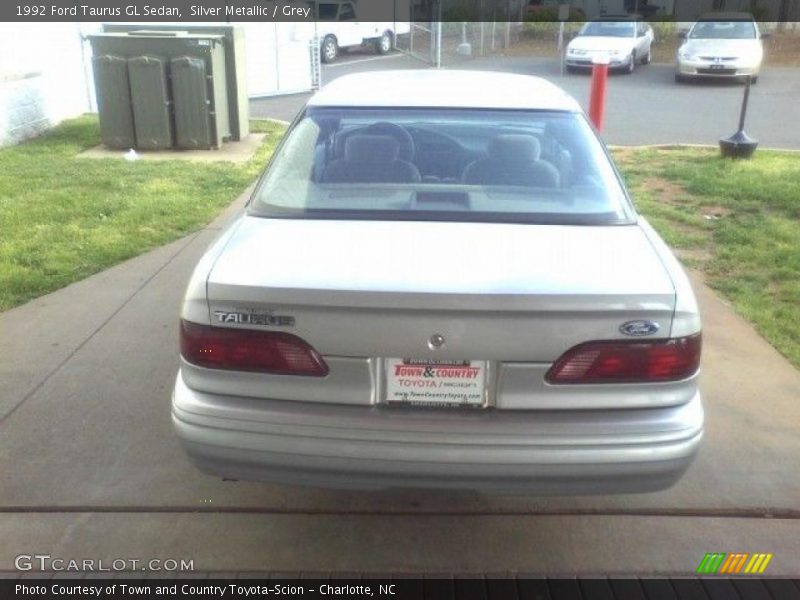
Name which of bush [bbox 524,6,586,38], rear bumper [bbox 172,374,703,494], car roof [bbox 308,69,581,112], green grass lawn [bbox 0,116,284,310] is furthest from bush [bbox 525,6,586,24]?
rear bumper [bbox 172,374,703,494]

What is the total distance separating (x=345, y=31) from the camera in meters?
25.9

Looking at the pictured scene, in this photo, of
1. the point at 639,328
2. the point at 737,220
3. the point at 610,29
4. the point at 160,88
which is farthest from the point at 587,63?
the point at 639,328

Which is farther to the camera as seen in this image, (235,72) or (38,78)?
(38,78)

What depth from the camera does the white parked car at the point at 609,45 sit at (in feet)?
71.4

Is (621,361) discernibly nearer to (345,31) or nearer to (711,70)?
(711,70)

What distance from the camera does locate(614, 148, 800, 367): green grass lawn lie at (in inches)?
216

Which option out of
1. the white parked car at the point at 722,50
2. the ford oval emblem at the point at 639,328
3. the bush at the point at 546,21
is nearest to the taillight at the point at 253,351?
the ford oval emblem at the point at 639,328

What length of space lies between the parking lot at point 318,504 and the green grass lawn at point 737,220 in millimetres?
848

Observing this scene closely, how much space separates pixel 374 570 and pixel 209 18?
14.0 m

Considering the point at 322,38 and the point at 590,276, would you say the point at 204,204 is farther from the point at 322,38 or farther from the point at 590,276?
the point at 322,38

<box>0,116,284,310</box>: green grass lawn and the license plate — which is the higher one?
the license plate

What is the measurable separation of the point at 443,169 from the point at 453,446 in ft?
4.57

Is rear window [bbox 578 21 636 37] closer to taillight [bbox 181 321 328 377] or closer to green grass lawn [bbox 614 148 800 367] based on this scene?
green grass lawn [bbox 614 148 800 367]

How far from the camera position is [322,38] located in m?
24.3
